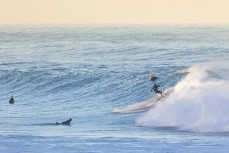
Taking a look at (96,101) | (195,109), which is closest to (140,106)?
(96,101)

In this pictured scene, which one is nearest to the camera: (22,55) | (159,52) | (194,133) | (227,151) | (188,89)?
(227,151)

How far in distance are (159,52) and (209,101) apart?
44.2m

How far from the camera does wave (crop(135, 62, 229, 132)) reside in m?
28.9

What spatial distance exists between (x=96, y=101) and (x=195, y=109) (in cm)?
1288

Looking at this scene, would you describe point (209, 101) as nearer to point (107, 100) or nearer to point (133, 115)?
point (133, 115)

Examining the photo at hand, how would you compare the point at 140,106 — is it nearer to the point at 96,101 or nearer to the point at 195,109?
the point at 96,101

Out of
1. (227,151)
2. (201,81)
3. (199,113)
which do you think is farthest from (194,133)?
(201,81)

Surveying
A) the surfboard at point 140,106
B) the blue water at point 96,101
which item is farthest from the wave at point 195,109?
the surfboard at point 140,106

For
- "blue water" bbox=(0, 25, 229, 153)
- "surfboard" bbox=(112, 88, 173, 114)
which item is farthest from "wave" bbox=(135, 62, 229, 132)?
"surfboard" bbox=(112, 88, 173, 114)

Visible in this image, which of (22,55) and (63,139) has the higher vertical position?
(22,55)

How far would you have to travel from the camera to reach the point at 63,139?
84.1 feet

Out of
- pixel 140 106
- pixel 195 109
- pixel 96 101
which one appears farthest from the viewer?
pixel 96 101

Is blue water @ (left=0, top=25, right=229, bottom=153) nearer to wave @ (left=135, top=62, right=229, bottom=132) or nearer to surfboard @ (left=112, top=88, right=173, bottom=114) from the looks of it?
wave @ (left=135, top=62, right=229, bottom=132)

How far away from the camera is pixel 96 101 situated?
141 ft
